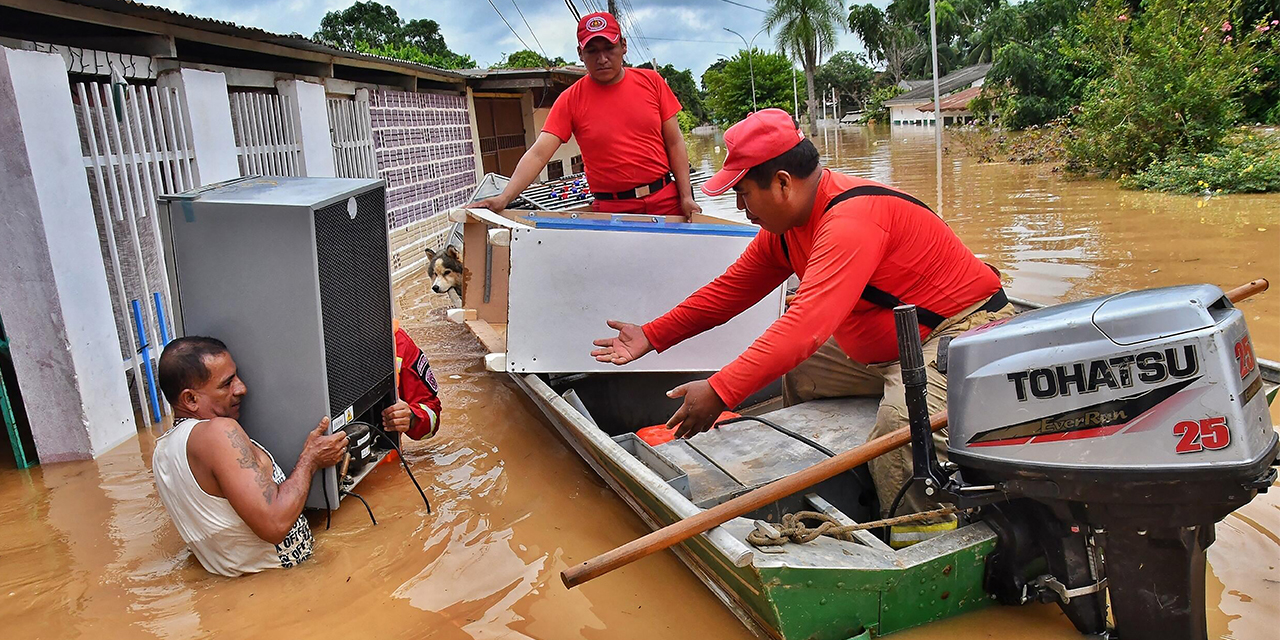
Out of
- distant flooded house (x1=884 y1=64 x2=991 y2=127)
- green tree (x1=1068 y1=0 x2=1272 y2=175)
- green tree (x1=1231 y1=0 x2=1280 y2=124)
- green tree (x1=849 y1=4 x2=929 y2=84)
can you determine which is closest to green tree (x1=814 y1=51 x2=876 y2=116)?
green tree (x1=849 y1=4 x2=929 y2=84)

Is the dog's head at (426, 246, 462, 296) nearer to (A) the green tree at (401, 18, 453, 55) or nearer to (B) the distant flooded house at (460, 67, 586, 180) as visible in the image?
(B) the distant flooded house at (460, 67, 586, 180)

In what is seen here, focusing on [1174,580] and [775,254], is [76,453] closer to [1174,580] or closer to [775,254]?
[775,254]

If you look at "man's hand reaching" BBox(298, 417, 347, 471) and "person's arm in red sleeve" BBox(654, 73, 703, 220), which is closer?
"man's hand reaching" BBox(298, 417, 347, 471)

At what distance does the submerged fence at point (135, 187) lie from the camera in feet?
17.0

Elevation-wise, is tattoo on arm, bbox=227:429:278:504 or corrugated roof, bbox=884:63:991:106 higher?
corrugated roof, bbox=884:63:991:106

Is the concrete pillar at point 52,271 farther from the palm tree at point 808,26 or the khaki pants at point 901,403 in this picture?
the palm tree at point 808,26

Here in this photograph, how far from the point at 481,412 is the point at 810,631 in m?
3.54

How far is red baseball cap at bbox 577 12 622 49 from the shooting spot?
16.4 ft

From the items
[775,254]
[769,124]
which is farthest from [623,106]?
[769,124]

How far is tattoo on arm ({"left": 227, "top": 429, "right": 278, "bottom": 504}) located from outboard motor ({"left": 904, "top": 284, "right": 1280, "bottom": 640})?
7.55 feet

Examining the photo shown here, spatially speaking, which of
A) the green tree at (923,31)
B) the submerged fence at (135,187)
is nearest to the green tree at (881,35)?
the green tree at (923,31)

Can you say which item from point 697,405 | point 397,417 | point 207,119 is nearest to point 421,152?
point 207,119

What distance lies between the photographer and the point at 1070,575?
2322 millimetres

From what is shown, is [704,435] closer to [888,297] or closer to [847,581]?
[888,297]
